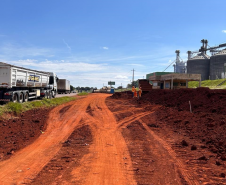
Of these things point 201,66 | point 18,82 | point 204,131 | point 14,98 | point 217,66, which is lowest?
point 204,131

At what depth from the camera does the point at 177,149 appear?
22.3 ft

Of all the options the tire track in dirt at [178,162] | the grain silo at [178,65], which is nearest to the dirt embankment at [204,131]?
the tire track in dirt at [178,162]

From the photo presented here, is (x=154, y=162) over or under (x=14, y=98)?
under

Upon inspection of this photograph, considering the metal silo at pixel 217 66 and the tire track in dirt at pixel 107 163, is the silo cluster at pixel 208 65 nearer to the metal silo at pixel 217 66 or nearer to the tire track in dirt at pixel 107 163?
the metal silo at pixel 217 66

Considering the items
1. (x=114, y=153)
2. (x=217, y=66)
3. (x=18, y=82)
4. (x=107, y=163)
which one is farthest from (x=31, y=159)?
(x=217, y=66)

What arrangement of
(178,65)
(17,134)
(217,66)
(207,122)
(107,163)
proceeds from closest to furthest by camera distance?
(107,163), (17,134), (207,122), (217,66), (178,65)

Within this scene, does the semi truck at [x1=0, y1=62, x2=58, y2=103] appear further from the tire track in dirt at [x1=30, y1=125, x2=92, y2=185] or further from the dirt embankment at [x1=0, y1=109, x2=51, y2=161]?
the tire track in dirt at [x1=30, y1=125, x2=92, y2=185]

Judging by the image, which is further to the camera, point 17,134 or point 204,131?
point 204,131

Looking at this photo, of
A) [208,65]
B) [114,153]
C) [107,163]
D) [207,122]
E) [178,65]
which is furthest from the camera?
[178,65]

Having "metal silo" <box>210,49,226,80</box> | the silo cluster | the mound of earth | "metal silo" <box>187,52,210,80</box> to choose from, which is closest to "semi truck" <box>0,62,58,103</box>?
the mound of earth

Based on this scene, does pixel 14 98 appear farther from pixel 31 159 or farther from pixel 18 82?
pixel 31 159

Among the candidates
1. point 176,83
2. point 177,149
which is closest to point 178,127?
point 177,149

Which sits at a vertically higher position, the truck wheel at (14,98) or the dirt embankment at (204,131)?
the truck wheel at (14,98)

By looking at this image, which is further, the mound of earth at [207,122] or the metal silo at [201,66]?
the metal silo at [201,66]
